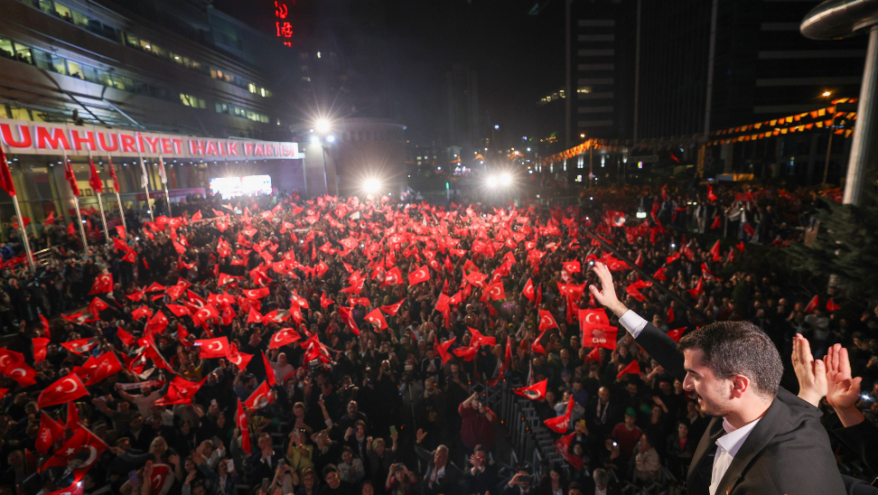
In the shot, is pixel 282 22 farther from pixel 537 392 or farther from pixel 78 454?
pixel 537 392

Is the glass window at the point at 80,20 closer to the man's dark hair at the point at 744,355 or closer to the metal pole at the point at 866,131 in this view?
the man's dark hair at the point at 744,355

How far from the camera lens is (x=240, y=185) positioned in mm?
41688

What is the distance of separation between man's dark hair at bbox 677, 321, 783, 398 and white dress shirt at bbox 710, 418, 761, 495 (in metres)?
0.20

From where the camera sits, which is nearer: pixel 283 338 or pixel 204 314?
pixel 283 338

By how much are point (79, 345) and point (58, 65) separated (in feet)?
93.6

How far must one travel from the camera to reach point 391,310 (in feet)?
35.4

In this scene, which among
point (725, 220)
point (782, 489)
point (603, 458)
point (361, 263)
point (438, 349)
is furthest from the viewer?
point (725, 220)

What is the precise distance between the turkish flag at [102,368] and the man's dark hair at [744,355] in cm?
974

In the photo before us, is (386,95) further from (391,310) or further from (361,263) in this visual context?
(391,310)

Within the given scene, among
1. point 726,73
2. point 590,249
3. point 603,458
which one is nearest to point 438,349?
point 603,458

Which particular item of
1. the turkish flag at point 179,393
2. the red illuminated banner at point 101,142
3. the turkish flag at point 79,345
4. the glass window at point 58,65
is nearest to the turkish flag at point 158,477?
the turkish flag at point 179,393

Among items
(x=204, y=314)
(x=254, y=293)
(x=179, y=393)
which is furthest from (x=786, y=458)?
(x=254, y=293)

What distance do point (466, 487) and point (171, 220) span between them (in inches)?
819

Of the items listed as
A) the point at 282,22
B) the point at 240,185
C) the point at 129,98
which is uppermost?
the point at 282,22
